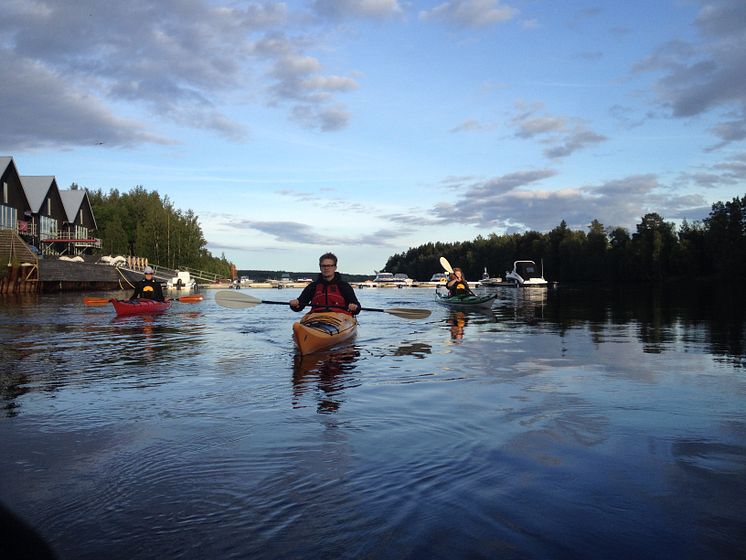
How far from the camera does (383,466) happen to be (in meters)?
5.35

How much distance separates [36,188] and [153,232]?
747 inches

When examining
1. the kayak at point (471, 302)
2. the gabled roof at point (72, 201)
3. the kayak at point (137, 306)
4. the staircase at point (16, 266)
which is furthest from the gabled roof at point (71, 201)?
the kayak at point (471, 302)

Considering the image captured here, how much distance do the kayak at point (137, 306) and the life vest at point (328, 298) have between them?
11906 millimetres

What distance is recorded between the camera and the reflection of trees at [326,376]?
8.41 meters

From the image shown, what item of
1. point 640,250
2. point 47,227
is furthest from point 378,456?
point 640,250

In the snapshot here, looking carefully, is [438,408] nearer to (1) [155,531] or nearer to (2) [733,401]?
(2) [733,401]

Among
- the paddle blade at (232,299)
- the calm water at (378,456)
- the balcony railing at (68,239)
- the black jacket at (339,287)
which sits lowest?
the calm water at (378,456)

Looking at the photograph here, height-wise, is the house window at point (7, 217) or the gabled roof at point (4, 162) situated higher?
the gabled roof at point (4, 162)

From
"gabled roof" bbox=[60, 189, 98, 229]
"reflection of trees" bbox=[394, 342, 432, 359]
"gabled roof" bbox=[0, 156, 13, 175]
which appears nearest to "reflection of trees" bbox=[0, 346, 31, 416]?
"reflection of trees" bbox=[394, 342, 432, 359]

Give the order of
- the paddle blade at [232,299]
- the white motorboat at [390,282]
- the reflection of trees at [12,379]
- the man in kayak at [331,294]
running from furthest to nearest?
the white motorboat at [390,282], the paddle blade at [232,299], the man in kayak at [331,294], the reflection of trees at [12,379]

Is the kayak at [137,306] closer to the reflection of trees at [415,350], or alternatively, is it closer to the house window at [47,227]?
the reflection of trees at [415,350]

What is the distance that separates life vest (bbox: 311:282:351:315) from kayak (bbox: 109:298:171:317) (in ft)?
39.1

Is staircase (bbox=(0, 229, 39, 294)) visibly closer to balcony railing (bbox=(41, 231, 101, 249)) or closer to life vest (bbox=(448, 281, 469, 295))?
balcony railing (bbox=(41, 231, 101, 249))

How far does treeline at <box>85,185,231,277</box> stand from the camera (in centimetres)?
8162
